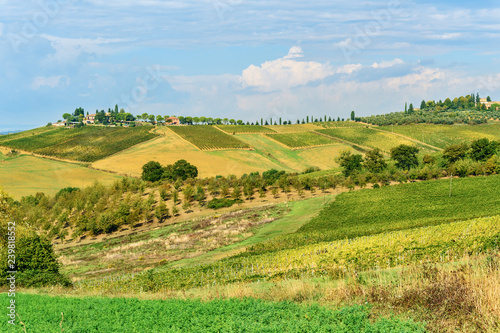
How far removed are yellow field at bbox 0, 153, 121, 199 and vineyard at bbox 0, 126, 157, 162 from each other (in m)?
13.9

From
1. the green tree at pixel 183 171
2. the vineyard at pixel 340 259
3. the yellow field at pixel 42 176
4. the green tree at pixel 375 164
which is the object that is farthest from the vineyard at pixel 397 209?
the yellow field at pixel 42 176

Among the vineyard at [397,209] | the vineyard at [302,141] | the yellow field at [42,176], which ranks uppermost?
the vineyard at [302,141]

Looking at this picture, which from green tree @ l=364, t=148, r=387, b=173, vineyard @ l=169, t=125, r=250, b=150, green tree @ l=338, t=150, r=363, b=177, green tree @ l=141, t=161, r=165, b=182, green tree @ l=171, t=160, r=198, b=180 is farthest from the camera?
vineyard @ l=169, t=125, r=250, b=150

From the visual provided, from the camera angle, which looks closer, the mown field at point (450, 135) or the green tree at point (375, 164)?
the green tree at point (375, 164)

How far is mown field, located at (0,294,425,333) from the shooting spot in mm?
13336

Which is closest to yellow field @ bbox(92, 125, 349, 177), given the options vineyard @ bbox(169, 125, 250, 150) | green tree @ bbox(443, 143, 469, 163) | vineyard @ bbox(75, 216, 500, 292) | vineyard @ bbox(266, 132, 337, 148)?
vineyard @ bbox(169, 125, 250, 150)

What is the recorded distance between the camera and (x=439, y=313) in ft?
45.3

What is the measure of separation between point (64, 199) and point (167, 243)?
50.4m

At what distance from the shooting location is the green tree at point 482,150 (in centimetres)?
10675

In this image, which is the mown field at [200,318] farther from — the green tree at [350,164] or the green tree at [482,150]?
the green tree at [482,150]

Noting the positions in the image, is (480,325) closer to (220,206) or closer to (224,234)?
(224,234)

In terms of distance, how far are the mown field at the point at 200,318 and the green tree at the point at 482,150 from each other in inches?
4356

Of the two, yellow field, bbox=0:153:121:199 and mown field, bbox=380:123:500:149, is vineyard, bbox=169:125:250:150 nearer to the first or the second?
yellow field, bbox=0:153:121:199

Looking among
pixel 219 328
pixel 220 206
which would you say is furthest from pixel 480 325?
pixel 220 206
